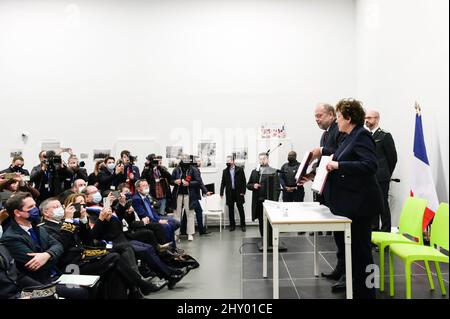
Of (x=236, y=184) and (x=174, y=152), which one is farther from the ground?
(x=174, y=152)

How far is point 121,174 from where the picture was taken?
16.1 ft

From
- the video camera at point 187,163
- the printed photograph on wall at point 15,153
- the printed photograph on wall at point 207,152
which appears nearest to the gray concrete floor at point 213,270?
the video camera at point 187,163

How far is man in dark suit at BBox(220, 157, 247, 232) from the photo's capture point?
599cm

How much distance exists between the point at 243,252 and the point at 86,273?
217 centimetres

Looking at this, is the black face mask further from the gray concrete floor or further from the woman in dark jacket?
the woman in dark jacket

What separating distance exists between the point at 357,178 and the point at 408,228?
95 centimetres

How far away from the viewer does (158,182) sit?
16.6ft

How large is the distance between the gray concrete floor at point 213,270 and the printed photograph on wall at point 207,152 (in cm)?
132

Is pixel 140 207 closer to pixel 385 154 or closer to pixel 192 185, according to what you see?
pixel 192 185

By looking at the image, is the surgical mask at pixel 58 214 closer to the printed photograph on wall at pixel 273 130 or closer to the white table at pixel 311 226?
the white table at pixel 311 226

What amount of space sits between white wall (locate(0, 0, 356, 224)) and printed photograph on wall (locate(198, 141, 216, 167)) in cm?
16

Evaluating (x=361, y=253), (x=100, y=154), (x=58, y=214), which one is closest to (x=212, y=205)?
(x=100, y=154)
